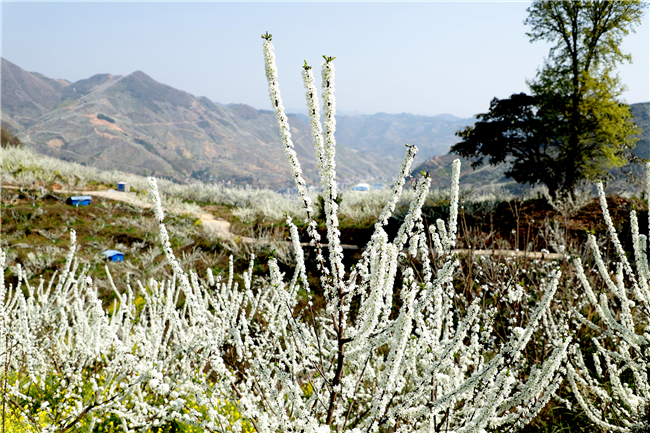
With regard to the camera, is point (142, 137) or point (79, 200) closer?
point (79, 200)

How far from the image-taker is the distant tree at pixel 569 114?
1207 cm

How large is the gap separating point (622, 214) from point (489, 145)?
16.5 feet

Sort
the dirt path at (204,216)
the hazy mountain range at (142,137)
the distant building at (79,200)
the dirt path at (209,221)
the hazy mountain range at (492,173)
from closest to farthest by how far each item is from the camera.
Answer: the dirt path at (209,221) < the dirt path at (204,216) < the distant building at (79,200) < the hazy mountain range at (492,173) < the hazy mountain range at (142,137)

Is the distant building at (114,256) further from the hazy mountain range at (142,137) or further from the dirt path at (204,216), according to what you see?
the hazy mountain range at (142,137)

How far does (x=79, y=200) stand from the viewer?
15.0 metres

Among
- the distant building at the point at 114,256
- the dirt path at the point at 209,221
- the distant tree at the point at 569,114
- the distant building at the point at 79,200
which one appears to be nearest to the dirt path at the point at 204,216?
the dirt path at the point at 209,221

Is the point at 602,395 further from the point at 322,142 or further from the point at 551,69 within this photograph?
the point at 551,69

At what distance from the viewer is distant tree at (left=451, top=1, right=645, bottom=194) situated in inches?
475

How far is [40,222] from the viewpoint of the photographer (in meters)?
12.8

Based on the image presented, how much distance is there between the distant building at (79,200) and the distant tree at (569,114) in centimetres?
1582

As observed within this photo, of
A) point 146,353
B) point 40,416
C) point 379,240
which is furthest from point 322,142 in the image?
point 40,416

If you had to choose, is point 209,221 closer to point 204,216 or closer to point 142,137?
Answer: point 204,216

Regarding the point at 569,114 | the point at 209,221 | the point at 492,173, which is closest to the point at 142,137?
the point at 492,173

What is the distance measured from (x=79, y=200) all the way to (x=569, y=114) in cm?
1965
